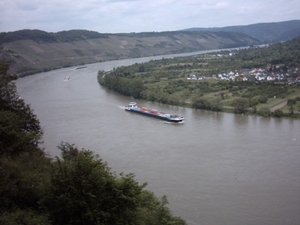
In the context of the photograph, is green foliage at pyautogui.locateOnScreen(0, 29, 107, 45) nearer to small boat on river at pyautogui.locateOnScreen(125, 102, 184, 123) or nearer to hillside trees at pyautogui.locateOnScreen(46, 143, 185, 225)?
small boat on river at pyautogui.locateOnScreen(125, 102, 184, 123)

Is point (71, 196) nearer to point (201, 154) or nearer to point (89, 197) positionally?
point (89, 197)

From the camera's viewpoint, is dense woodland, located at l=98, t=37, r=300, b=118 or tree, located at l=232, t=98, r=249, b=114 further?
dense woodland, located at l=98, t=37, r=300, b=118

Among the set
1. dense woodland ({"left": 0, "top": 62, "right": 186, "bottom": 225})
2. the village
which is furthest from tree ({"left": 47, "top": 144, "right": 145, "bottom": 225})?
the village

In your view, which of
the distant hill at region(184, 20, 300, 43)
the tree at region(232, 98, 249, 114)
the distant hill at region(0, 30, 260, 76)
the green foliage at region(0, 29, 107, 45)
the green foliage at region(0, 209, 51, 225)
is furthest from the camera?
the distant hill at region(184, 20, 300, 43)

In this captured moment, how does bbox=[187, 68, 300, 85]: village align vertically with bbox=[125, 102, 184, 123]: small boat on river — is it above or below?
above

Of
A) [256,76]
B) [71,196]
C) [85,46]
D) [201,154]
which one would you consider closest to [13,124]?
[71,196]

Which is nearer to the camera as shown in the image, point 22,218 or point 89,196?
point 22,218

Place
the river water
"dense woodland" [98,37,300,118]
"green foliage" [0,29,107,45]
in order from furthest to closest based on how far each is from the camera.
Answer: "green foliage" [0,29,107,45] → "dense woodland" [98,37,300,118] → the river water
